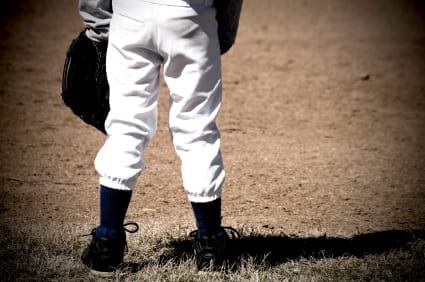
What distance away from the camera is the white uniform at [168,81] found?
313 cm

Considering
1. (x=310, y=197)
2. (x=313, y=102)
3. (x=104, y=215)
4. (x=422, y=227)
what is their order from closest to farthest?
(x=104, y=215) < (x=422, y=227) < (x=310, y=197) < (x=313, y=102)

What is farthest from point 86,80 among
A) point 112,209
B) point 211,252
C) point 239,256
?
point 239,256

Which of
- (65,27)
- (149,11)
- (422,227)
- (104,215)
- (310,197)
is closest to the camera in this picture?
(149,11)

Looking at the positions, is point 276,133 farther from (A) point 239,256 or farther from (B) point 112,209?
(B) point 112,209

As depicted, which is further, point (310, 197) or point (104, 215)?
point (310, 197)

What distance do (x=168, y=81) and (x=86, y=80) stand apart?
49cm

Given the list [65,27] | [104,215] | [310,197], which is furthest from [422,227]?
[65,27]

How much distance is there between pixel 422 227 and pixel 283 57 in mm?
4958

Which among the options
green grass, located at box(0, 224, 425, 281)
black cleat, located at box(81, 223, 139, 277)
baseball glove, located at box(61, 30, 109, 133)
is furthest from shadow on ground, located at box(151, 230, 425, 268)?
baseball glove, located at box(61, 30, 109, 133)

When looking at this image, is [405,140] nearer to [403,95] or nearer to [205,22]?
[403,95]

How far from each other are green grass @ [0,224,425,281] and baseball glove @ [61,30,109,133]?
0.71 meters

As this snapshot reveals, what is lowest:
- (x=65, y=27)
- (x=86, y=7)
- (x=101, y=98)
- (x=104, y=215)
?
(x=65, y=27)

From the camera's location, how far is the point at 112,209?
3.34m

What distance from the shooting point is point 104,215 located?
11.0ft
